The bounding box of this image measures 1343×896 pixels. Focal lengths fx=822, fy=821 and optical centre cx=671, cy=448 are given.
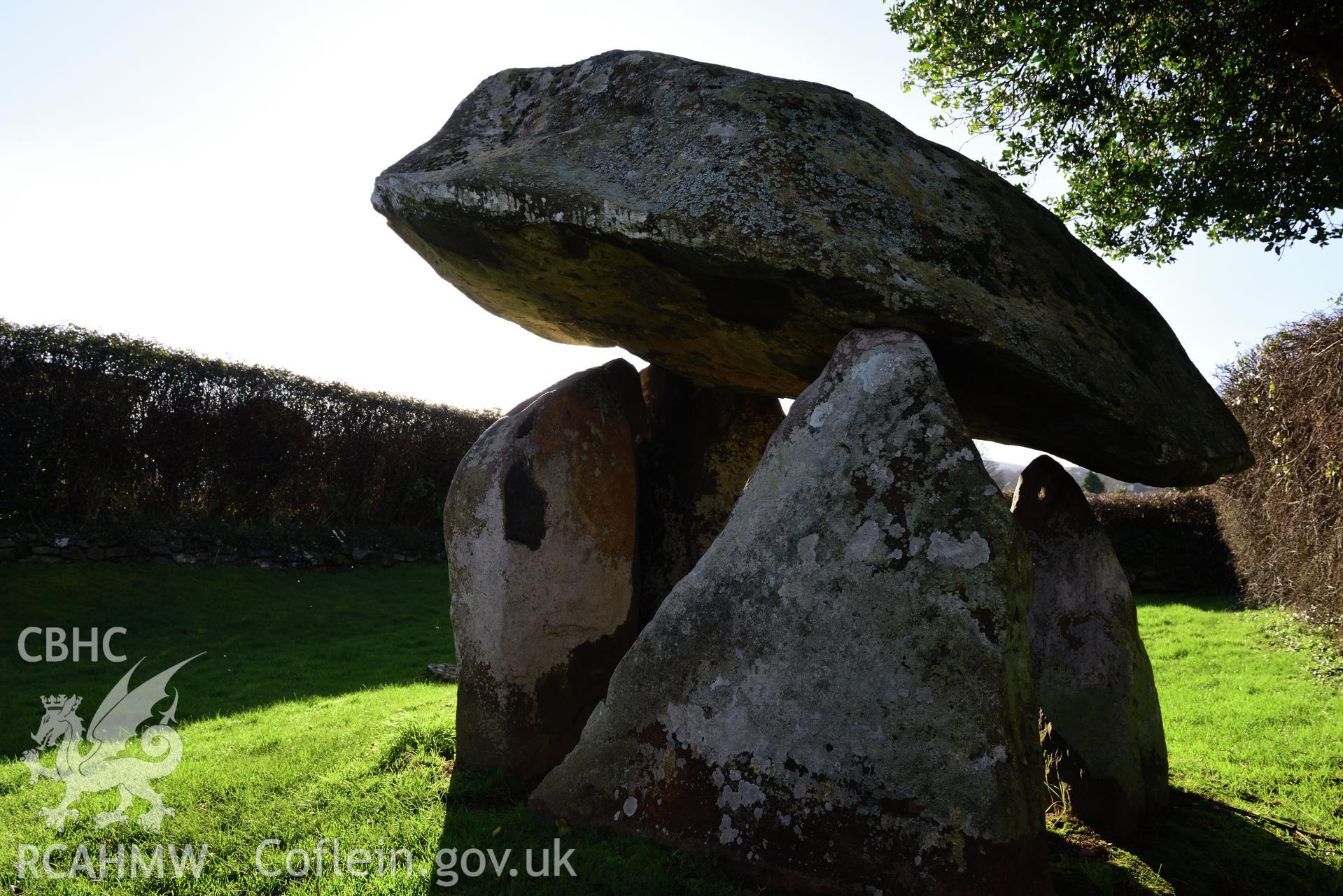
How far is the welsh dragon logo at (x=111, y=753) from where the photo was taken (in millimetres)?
4750

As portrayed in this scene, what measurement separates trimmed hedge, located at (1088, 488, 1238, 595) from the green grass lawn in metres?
4.02

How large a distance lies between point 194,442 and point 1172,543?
730 inches

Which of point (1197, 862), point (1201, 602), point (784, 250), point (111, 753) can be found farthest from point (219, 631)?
point (1201, 602)

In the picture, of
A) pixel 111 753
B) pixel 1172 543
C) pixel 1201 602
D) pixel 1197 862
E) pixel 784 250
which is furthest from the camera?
pixel 1172 543

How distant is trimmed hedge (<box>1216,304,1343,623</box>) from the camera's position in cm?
973

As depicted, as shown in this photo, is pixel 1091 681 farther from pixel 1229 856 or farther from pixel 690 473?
pixel 690 473

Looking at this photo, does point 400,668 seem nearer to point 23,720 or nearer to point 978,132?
point 23,720

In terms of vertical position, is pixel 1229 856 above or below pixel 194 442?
below

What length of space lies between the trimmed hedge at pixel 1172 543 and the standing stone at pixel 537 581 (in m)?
14.0

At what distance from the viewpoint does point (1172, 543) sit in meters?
16.8

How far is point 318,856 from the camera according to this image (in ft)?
13.5

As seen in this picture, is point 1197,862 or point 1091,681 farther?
point 1091,681

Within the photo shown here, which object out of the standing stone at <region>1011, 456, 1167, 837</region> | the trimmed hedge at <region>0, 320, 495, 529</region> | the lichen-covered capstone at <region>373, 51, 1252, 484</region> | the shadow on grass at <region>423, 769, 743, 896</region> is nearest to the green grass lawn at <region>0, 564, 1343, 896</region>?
the shadow on grass at <region>423, 769, 743, 896</region>

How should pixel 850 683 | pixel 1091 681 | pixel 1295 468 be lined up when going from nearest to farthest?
pixel 850 683 < pixel 1091 681 < pixel 1295 468
